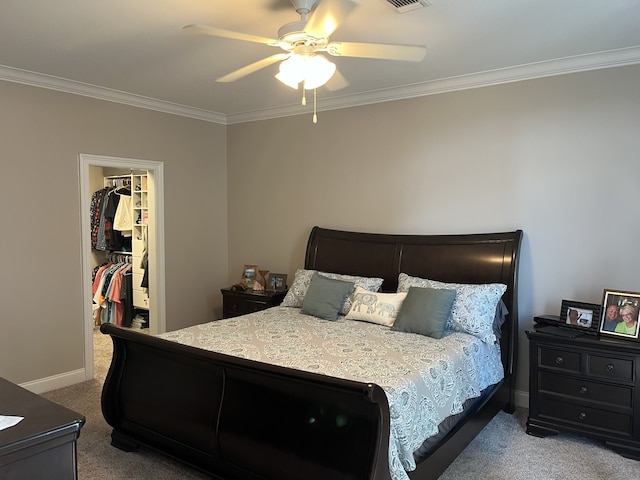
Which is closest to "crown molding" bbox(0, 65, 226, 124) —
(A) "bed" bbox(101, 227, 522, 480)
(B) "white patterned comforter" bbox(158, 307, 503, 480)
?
(A) "bed" bbox(101, 227, 522, 480)

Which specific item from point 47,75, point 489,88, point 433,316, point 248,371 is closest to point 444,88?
point 489,88

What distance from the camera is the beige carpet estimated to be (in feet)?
9.37

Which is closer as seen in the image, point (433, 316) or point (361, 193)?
point (433, 316)

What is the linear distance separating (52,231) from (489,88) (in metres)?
3.76

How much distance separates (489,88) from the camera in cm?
393

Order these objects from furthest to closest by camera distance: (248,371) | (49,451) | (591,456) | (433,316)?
(433,316)
(591,456)
(248,371)
(49,451)

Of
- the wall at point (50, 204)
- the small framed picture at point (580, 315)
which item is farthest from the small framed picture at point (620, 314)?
the wall at point (50, 204)

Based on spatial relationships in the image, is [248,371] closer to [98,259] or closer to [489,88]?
[489,88]

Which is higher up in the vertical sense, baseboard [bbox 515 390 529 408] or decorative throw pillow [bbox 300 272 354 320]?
decorative throw pillow [bbox 300 272 354 320]

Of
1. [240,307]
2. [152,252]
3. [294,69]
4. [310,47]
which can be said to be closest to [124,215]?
[152,252]

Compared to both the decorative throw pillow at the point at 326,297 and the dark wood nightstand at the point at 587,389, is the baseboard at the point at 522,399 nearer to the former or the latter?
the dark wood nightstand at the point at 587,389

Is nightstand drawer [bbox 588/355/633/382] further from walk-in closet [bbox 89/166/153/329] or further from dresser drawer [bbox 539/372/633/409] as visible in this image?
walk-in closet [bbox 89/166/153/329]

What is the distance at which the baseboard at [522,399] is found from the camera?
12.7ft

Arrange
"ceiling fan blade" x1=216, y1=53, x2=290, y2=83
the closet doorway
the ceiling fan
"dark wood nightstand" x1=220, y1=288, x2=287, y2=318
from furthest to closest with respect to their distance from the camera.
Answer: "dark wood nightstand" x1=220, y1=288, x2=287, y2=318 → the closet doorway → "ceiling fan blade" x1=216, y1=53, x2=290, y2=83 → the ceiling fan
